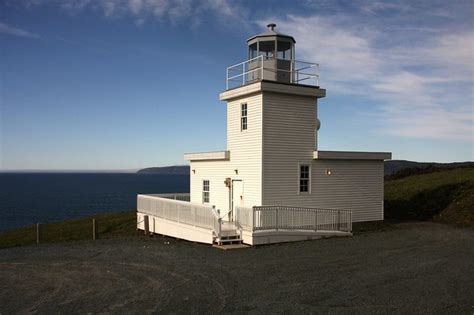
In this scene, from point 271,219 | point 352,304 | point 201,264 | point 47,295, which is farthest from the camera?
point 271,219

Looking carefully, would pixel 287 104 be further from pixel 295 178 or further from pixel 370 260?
pixel 370 260

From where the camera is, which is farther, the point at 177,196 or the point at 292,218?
the point at 177,196

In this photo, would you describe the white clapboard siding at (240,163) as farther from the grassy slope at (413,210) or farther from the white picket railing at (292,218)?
the grassy slope at (413,210)

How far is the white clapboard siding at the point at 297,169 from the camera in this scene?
17.3 m

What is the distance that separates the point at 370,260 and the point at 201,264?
4498mm

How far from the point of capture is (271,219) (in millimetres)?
15852

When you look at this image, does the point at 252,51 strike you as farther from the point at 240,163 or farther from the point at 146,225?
the point at 146,225

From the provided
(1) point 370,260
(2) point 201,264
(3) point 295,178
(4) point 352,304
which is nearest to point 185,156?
(3) point 295,178

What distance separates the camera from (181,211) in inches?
722

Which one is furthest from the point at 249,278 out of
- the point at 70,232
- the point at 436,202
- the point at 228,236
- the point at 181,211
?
the point at 70,232

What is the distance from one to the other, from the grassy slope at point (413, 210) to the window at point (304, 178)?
Answer: 3356mm

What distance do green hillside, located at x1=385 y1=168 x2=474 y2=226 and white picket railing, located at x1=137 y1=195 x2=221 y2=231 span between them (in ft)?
32.2

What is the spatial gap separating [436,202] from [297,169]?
1003 centimetres

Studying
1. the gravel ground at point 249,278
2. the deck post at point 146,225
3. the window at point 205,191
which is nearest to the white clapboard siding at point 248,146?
the window at point 205,191
